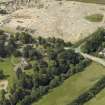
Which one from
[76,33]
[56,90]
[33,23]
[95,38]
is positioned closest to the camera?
[56,90]

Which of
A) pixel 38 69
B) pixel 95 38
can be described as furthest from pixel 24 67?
pixel 95 38

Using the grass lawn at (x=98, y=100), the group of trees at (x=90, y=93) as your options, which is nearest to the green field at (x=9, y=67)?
the group of trees at (x=90, y=93)

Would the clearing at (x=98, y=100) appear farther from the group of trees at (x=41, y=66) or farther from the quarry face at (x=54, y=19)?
the quarry face at (x=54, y=19)

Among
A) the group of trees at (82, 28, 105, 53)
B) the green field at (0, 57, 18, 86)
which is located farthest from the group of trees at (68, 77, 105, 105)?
the green field at (0, 57, 18, 86)

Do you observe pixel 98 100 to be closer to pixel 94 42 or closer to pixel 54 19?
pixel 94 42

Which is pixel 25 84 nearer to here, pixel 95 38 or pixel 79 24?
pixel 95 38

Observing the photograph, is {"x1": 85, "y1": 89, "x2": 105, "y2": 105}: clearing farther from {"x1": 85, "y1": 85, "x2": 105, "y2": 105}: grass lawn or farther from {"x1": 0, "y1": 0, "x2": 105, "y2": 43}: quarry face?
{"x1": 0, "y1": 0, "x2": 105, "y2": 43}: quarry face

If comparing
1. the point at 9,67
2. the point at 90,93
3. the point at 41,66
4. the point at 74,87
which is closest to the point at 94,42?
the point at 41,66
